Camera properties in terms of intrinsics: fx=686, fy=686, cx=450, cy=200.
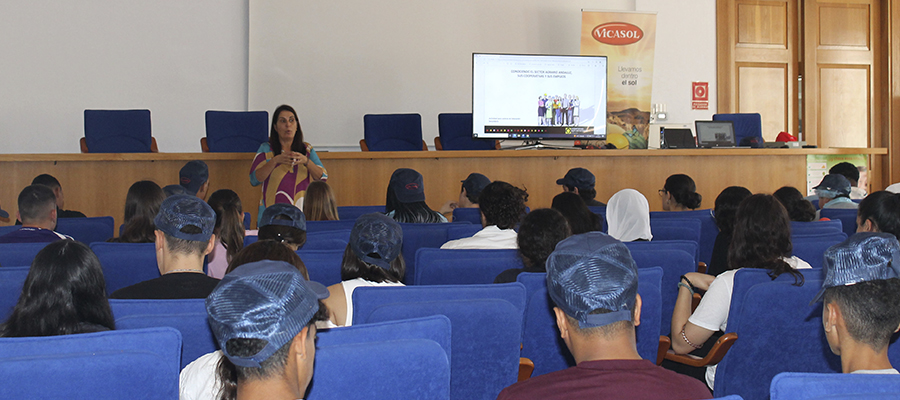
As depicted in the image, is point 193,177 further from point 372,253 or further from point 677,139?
point 677,139

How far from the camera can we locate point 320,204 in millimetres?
3961

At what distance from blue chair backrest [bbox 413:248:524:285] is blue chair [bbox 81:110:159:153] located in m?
5.07

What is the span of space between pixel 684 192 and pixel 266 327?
4211mm

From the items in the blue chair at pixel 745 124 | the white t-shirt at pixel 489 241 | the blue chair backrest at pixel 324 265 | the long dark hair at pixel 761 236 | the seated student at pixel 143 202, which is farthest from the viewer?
the blue chair at pixel 745 124

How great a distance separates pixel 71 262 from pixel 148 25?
765 cm

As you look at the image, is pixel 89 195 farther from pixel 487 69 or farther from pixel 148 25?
pixel 487 69

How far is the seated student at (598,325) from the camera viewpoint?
124cm

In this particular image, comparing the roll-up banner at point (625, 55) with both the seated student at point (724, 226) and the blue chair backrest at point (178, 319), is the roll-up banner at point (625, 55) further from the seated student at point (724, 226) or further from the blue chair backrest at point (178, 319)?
the blue chair backrest at point (178, 319)

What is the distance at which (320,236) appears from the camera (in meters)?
3.10

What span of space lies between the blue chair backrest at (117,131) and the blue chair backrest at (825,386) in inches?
263

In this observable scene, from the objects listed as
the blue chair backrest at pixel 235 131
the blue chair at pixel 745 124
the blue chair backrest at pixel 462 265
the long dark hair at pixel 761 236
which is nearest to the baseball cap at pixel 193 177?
the blue chair backrest at pixel 235 131

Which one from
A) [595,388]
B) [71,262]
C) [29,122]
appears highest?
[29,122]

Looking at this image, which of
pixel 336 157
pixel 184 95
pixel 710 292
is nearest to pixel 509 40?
pixel 336 157

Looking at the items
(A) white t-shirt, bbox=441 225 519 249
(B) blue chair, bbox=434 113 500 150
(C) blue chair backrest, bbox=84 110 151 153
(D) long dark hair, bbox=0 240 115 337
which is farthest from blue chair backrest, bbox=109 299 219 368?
(B) blue chair, bbox=434 113 500 150
